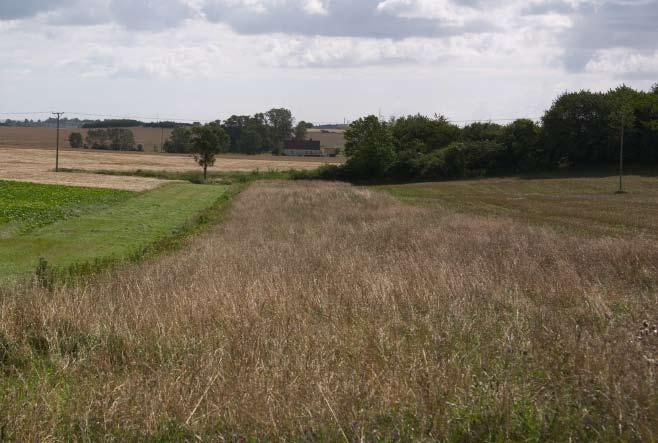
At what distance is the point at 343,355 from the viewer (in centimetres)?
619

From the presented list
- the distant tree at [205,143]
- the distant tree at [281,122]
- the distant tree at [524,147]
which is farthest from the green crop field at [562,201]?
the distant tree at [281,122]

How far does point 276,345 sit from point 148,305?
2677 mm

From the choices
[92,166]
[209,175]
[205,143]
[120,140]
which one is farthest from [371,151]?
[120,140]

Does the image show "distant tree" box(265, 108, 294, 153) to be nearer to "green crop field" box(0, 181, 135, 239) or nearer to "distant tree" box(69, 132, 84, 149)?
"distant tree" box(69, 132, 84, 149)

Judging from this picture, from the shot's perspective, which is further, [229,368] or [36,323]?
[36,323]

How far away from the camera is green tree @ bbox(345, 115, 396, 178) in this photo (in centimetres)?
7619

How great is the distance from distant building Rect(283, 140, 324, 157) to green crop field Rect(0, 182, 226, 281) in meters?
96.8

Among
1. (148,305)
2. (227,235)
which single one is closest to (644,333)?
(148,305)

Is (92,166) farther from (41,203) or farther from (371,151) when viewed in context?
(41,203)

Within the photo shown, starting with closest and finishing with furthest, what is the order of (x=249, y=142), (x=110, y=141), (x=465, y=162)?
1. (x=465, y=162)
2. (x=110, y=141)
3. (x=249, y=142)

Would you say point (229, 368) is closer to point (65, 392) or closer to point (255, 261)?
point (65, 392)

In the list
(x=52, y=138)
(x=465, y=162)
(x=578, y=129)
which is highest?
(x=52, y=138)

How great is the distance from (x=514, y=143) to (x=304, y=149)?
7930cm

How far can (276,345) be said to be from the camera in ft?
21.0
